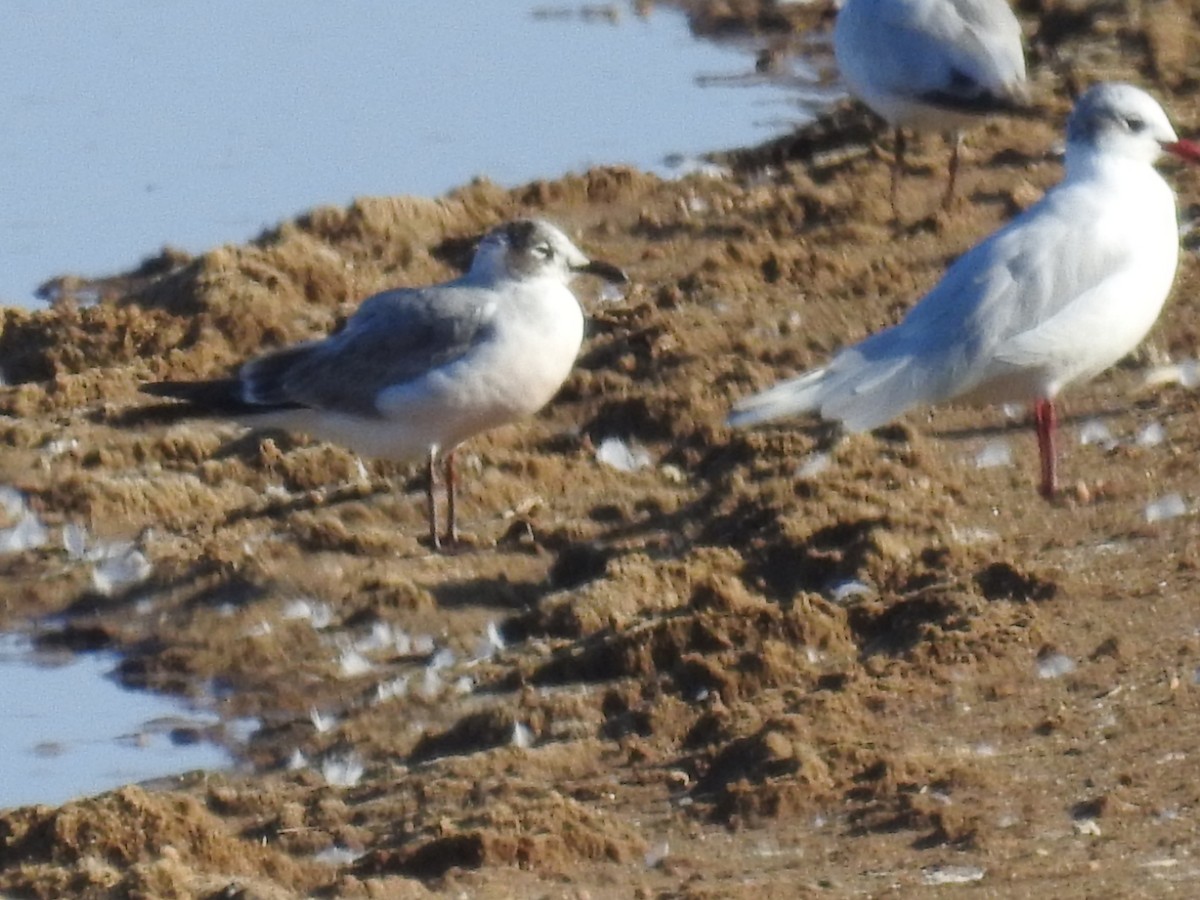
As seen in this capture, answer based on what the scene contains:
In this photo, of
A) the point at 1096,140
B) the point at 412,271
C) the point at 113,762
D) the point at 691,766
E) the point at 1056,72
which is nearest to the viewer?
the point at 691,766

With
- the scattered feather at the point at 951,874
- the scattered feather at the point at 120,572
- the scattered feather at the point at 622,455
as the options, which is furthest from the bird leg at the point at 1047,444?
the scattered feather at the point at 120,572

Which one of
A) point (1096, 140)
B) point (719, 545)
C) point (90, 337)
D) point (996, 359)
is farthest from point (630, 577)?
point (90, 337)

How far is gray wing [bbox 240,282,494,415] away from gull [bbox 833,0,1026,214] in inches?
115

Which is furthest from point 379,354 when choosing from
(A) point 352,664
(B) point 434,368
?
(A) point 352,664

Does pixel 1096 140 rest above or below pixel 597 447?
above

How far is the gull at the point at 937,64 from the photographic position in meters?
10.8

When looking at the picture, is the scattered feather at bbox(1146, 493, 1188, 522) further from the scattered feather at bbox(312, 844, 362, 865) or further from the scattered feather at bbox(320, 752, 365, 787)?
the scattered feather at bbox(312, 844, 362, 865)

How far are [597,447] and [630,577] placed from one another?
1.28m

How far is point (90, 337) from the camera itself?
9961mm

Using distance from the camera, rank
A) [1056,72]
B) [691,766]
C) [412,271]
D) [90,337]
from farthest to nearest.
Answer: [1056,72]
[412,271]
[90,337]
[691,766]

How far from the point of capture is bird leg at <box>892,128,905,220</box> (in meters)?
10.9

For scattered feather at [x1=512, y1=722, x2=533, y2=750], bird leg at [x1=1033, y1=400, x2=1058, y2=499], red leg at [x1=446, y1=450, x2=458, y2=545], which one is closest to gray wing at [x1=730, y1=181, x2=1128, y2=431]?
bird leg at [x1=1033, y1=400, x2=1058, y2=499]

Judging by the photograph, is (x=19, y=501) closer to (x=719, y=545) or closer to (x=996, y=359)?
(x=719, y=545)

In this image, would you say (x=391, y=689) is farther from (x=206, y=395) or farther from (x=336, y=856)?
(x=206, y=395)
